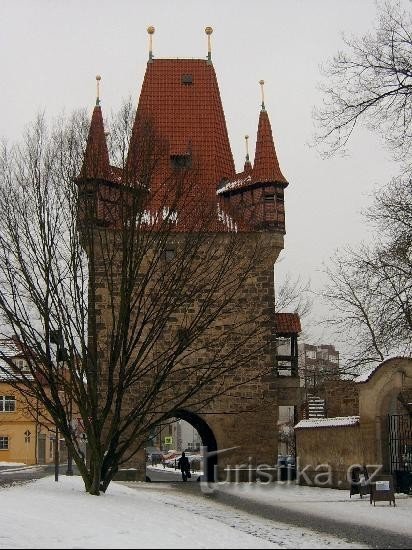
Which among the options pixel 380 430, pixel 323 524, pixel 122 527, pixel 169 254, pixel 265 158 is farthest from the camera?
pixel 265 158

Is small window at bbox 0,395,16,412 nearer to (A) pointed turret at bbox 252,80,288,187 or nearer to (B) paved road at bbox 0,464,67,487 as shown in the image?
(B) paved road at bbox 0,464,67,487

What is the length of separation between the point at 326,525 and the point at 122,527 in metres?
4.34

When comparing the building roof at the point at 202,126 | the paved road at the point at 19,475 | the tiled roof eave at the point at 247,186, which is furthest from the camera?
the tiled roof eave at the point at 247,186

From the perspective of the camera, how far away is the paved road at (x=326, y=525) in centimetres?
1128

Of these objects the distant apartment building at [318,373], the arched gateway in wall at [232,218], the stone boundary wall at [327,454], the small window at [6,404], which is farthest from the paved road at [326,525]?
the small window at [6,404]

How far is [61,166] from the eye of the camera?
16672 mm

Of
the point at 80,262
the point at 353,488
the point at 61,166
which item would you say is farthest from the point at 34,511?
the point at 353,488

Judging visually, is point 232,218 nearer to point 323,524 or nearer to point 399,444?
point 399,444

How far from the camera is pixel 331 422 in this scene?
75.4 feet

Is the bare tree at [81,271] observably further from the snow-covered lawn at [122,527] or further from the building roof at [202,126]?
the building roof at [202,126]

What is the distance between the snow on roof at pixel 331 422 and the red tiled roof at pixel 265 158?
836 centimetres

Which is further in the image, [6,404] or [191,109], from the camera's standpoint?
[6,404]

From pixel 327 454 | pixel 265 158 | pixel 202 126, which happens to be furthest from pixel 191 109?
pixel 327 454

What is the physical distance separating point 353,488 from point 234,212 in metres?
11.3
